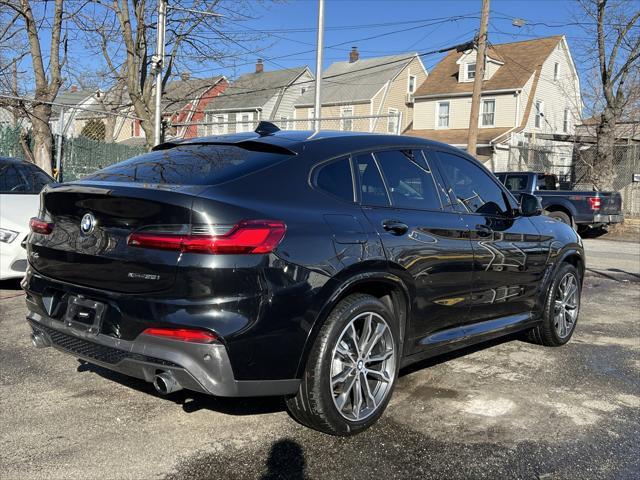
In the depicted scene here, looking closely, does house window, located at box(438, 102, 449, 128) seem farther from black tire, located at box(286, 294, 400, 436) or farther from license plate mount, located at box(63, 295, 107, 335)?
license plate mount, located at box(63, 295, 107, 335)

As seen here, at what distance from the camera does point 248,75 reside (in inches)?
1730

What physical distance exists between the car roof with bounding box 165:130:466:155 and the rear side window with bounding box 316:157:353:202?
112mm

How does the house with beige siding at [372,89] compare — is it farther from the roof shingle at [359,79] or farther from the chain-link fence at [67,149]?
the chain-link fence at [67,149]

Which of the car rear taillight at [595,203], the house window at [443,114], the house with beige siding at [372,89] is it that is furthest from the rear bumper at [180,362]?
the house with beige siding at [372,89]

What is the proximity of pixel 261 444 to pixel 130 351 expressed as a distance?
89 centimetres

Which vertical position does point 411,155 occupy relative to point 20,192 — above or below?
above

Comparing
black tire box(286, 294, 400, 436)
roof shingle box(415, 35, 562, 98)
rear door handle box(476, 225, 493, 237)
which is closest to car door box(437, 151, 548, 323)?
rear door handle box(476, 225, 493, 237)

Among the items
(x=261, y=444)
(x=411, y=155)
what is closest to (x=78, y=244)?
(x=261, y=444)

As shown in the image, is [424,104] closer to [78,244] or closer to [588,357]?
[588,357]

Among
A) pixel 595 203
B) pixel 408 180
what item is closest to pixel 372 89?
pixel 595 203

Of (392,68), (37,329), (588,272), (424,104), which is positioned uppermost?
(392,68)

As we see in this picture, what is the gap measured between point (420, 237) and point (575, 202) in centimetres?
1393

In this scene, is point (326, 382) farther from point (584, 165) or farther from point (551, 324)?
point (584, 165)

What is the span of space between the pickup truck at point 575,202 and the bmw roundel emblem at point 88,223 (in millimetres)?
13976
